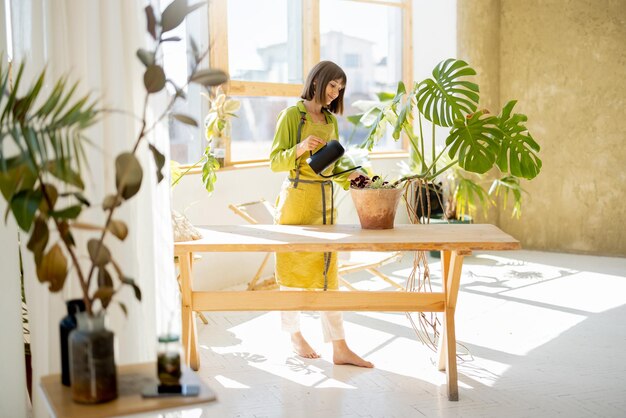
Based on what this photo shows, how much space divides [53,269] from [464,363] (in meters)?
2.69

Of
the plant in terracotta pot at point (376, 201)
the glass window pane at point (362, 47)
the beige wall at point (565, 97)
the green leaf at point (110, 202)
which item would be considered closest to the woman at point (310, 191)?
the plant in terracotta pot at point (376, 201)

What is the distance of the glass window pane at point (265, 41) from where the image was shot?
6121mm

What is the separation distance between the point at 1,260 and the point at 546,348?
304cm

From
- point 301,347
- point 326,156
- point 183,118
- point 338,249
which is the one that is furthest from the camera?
point 301,347

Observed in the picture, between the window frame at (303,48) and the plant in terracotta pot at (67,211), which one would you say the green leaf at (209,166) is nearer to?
the window frame at (303,48)

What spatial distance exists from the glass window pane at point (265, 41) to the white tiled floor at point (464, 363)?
2.02 m

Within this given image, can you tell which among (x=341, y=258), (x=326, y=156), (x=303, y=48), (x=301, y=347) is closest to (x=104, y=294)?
(x=326, y=156)

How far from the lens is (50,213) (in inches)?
76.1

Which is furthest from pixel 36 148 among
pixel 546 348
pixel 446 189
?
pixel 446 189

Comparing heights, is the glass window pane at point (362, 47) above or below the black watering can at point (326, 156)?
above

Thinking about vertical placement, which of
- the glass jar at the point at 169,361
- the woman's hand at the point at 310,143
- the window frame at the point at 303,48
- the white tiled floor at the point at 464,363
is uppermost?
the window frame at the point at 303,48

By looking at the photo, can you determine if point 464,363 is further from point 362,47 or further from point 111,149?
point 362,47

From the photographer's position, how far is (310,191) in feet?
13.0

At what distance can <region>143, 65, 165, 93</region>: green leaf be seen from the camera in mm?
2115
